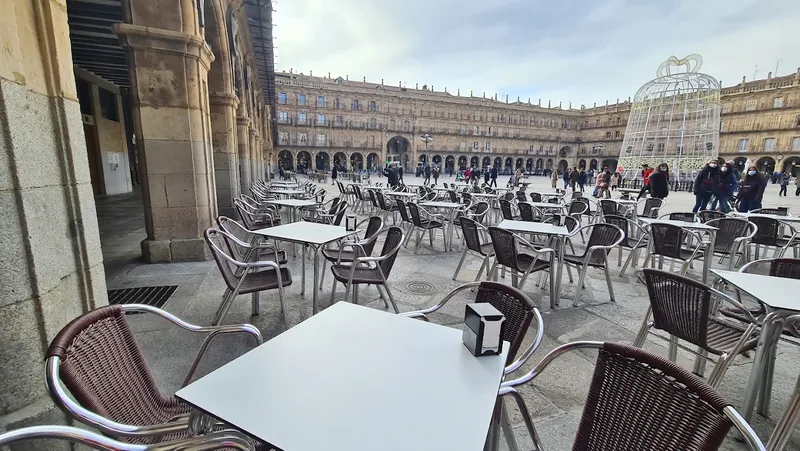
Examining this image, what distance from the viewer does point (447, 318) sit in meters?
3.02

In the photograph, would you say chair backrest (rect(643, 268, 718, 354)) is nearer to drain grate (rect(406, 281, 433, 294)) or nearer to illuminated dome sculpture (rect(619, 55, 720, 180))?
drain grate (rect(406, 281, 433, 294))

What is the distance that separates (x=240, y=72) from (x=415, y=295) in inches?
311

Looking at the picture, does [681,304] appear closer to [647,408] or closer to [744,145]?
[647,408]

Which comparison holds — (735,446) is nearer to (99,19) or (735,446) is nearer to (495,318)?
(495,318)

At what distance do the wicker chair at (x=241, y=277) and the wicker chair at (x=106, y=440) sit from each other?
1.57m

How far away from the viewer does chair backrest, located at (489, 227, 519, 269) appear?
320 cm

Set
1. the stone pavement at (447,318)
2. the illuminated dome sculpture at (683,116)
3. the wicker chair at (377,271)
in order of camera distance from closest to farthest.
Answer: the stone pavement at (447,318) → the wicker chair at (377,271) → the illuminated dome sculpture at (683,116)

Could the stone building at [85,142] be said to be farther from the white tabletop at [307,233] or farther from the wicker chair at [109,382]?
the white tabletop at [307,233]

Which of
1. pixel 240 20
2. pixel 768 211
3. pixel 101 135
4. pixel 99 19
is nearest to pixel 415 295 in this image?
pixel 768 211

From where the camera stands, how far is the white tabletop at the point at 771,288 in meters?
1.75

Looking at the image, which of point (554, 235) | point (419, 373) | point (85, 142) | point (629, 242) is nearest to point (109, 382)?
point (419, 373)

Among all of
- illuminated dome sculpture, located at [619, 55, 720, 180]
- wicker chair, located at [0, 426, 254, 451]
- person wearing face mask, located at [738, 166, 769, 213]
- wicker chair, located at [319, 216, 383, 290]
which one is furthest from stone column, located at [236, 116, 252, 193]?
illuminated dome sculpture, located at [619, 55, 720, 180]


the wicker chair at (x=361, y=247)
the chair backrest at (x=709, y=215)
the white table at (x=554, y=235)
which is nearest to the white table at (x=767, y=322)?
the white table at (x=554, y=235)

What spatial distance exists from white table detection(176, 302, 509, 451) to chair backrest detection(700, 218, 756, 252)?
4.75 m
